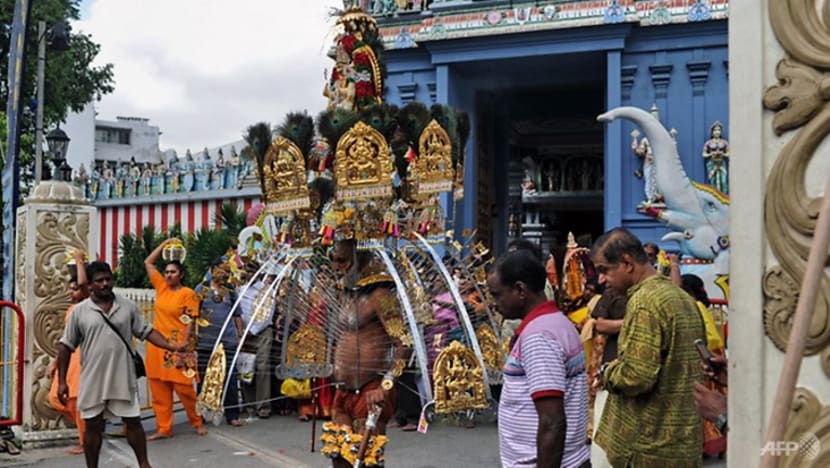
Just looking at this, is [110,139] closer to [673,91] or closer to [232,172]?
[232,172]

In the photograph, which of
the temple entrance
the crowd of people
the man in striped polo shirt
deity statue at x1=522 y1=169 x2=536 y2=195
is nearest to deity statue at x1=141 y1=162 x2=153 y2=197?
the temple entrance

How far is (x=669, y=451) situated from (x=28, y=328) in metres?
6.97

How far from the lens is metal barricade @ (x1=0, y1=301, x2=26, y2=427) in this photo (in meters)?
8.21

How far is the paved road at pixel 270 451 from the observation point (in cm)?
726

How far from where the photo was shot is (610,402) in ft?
11.3

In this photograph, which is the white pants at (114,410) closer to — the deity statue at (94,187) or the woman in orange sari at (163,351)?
the woman in orange sari at (163,351)

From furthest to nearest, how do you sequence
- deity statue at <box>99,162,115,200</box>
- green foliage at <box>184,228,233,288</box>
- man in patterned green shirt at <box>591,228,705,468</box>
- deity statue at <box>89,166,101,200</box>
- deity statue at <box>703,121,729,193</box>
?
1. deity statue at <box>89,166,101,200</box>
2. deity statue at <box>99,162,115,200</box>
3. green foliage at <box>184,228,233,288</box>
4. deity statue at <box>703,121,729,193</box>
5. man in patterned green shirt at <box>591,228,705,468</box>

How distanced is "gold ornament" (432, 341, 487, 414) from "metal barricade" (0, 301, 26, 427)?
5.13 m

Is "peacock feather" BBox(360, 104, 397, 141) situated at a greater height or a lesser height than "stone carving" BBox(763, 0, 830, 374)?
greater

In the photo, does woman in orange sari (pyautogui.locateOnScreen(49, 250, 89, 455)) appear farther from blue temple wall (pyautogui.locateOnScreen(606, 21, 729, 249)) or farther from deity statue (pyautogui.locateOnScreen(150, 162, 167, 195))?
deity statue (pyautogui.locateOnScreen(150, 162, 167, 195))

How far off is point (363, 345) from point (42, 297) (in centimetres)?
455

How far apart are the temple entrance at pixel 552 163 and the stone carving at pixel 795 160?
12666 mm

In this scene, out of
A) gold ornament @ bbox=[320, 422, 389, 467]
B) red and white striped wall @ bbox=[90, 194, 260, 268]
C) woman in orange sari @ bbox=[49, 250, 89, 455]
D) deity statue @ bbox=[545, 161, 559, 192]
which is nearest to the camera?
gold ornament @ bbox=[320, 422, 389, 467]

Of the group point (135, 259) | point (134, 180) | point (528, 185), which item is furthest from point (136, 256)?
point (528, 185)
